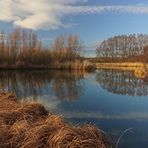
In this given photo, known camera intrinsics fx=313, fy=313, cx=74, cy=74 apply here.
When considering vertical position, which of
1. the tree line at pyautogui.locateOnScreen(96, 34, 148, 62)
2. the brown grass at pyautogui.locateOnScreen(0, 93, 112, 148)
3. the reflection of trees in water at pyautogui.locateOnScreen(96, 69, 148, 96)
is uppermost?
the tree line at pyautogui.locateOnScreen(96, 34, 148, 62)

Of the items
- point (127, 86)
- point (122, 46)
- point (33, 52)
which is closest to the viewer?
point (127, 86)

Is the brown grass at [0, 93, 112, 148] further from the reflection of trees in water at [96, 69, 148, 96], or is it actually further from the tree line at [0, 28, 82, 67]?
the tree line at [0, 28, 82, 67]

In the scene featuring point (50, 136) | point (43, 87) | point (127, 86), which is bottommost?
point (127, 86)

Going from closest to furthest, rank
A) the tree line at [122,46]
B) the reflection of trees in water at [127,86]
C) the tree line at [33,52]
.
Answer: the reflection of trees in water at [127,86], the tree line at [33,52], the tree line at [122,46]

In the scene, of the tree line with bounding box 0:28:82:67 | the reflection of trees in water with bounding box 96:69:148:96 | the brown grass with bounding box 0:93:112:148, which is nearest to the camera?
the brown grass with bounding box 0:93:112:148

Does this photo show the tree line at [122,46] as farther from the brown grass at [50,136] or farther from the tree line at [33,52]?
the brown grass at [50,136]

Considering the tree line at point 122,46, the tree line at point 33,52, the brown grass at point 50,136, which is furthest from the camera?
the tree line at point 122,46

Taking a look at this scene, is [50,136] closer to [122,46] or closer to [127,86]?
[127,86]

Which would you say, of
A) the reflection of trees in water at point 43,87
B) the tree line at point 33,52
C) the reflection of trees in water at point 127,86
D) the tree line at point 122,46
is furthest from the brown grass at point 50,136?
the tree line at point 122,46

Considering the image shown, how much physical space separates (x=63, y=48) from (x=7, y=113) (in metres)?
38.6

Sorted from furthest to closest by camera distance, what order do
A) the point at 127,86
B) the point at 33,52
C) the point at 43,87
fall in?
1. the point at 33,52
2. the point at 127,86
3. the point at 43,87

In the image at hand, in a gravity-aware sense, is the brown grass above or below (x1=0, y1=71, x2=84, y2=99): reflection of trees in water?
above

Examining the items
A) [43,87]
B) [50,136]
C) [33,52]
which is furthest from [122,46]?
[50,136]

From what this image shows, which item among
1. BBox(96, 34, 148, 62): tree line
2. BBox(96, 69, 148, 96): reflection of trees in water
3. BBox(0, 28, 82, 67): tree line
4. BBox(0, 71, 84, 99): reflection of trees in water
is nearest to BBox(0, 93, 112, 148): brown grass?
BBox(0, 71, 84, 99): reflection of trees in water
